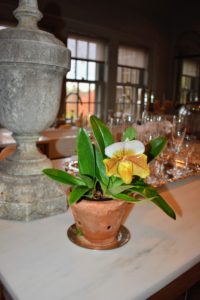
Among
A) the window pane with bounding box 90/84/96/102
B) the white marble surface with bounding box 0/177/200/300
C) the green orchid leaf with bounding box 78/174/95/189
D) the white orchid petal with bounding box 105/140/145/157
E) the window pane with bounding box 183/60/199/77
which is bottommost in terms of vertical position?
the white marble surface with bounding box 0/177/200/300

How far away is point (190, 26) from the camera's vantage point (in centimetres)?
551

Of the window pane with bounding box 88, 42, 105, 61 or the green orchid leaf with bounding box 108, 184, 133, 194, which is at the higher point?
the window pane with bounding box 88, 42, 105, 61

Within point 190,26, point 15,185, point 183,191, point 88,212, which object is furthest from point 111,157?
point 190,26

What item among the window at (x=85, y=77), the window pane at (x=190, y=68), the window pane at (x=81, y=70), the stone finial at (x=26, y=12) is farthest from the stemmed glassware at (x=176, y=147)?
the window pane at (x=190, y=68)

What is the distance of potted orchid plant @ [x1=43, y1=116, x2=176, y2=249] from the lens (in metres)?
0.52

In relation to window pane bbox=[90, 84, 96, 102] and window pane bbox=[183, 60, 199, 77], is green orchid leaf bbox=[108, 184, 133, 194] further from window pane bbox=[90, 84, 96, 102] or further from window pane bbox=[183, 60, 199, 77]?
window pane bbox=[183, 60, 199, 77]

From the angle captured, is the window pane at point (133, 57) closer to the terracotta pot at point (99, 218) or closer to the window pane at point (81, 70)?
the window pane at point (81, 70)

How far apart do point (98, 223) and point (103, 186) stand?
0.08 m

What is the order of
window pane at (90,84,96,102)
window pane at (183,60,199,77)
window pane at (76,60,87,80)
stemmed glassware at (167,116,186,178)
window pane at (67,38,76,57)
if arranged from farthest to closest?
window pane at (183,60,199,77) < window pane at (90,84,96,102) < window pane at (76,60,87,80) < window pane at (67,38,76,57) < stemmed glassware at (167,116,186,178)

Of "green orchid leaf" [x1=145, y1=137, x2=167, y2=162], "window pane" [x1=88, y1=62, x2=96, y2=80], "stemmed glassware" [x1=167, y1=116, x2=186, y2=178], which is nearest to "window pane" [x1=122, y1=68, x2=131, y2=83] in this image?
"window pane" [x1=88, y1=62, x2=96, y2=80]

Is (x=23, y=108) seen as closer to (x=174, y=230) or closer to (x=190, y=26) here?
(x=174, y=230)

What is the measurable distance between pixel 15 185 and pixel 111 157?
0.33 m

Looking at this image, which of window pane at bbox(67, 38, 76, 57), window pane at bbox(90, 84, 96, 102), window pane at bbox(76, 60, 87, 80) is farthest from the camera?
window pane at bbox(90, 84, 96, 102)

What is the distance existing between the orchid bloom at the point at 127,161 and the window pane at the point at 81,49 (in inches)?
159
